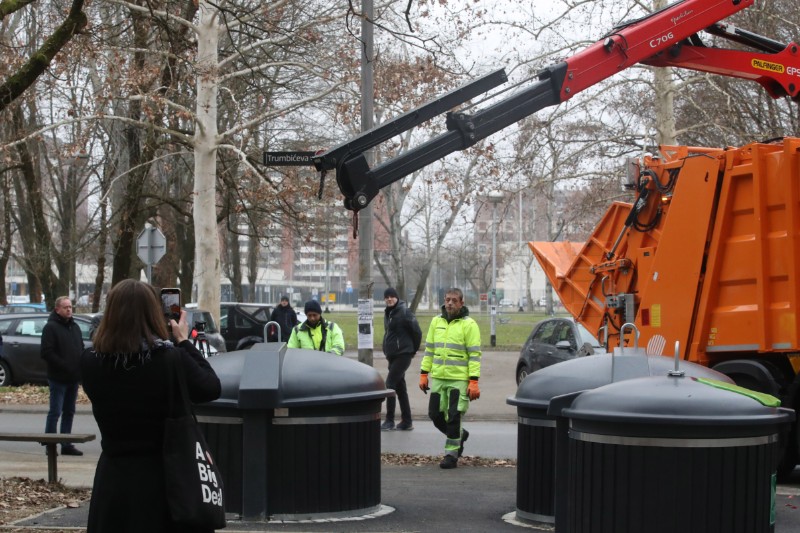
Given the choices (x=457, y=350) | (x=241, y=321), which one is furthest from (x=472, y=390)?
(x=241, y=321)

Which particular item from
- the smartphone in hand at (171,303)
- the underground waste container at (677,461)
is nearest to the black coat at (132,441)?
the smartphone in hand at (171,303)

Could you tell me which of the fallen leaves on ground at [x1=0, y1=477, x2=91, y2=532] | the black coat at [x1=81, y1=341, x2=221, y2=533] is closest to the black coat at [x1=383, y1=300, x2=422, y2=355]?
the fallen leaves on ground at [x1=0, y1=477, x2=91, y2=532]

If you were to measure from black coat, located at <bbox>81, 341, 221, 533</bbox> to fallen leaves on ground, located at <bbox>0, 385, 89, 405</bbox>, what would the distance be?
50.6ft

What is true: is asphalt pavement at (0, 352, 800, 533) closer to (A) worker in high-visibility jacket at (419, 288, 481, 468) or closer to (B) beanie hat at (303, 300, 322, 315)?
(A) worker in high-visibility jacket at (419, 288, 481, 468)

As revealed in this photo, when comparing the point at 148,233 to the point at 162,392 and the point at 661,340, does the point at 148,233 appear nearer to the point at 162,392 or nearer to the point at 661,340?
the point at 661,340

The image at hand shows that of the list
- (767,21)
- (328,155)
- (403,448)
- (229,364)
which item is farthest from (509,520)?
(767,21)

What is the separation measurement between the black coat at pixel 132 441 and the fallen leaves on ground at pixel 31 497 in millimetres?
3961

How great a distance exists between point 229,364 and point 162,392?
11.9 feet

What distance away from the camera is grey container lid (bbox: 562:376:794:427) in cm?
536

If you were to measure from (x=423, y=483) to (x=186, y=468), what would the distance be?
5983mm

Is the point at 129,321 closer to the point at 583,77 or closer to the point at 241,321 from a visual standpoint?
the point at 583,77

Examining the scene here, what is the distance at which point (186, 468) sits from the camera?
14.6 ft

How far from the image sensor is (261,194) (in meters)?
23.0

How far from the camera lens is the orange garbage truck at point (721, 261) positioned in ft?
34.2
